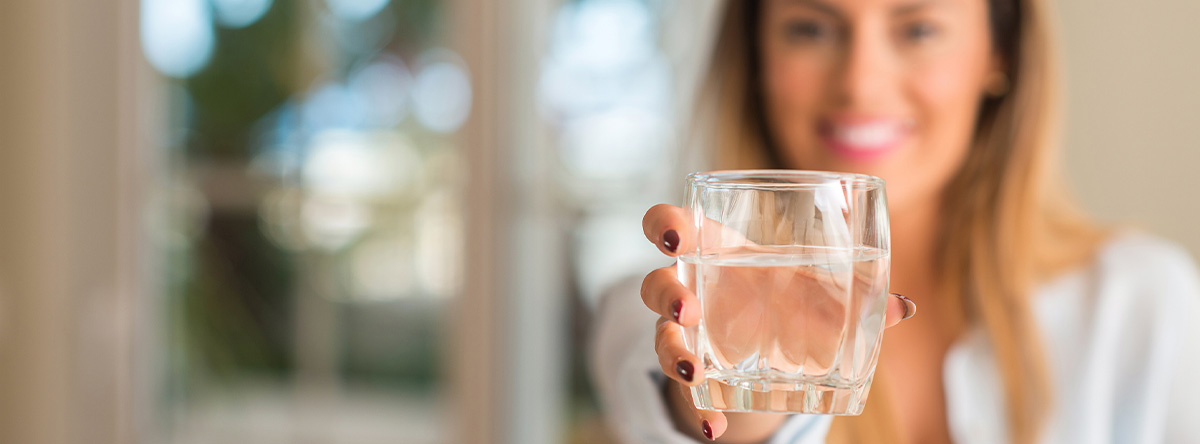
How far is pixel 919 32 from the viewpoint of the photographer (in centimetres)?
115

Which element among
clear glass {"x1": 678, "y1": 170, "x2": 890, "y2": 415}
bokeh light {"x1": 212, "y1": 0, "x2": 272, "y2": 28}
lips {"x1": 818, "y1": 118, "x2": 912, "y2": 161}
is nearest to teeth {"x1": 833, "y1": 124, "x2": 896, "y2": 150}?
lips {"x1": 818, "y1": 118, "x2": 912, "y2": 161}

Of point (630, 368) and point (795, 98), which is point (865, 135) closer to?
point (795, 98)

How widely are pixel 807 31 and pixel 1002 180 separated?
410mm

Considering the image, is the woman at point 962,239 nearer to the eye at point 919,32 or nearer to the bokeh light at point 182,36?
the eye at point 919,32

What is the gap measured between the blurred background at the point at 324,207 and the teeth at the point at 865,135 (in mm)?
1001

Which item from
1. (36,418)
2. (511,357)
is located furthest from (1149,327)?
(36,418)

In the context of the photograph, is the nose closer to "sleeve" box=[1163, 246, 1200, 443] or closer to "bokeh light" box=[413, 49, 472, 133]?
"sleeve" box=[1163, 246, 1200, 443]

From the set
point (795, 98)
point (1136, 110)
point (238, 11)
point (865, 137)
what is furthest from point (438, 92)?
point (1136, 110)

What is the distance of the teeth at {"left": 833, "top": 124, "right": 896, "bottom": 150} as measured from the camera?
1.16m

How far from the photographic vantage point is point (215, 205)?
272 centimetres

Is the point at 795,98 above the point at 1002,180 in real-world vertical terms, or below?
above

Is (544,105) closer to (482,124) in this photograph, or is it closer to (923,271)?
(482,124)

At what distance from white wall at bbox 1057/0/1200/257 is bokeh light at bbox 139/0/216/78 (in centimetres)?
237

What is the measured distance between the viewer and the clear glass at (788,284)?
549 millimetres
